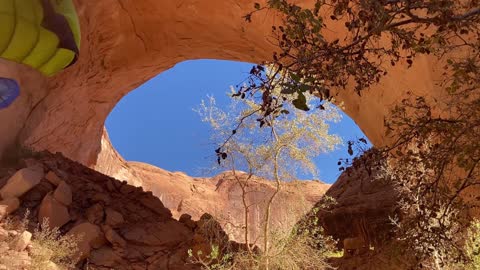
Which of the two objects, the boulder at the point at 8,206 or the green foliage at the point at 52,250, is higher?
the boulder at the point at 8,206

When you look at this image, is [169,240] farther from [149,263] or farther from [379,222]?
[379,222]

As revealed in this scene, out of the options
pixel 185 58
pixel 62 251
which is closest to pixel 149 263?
pixel 62 251

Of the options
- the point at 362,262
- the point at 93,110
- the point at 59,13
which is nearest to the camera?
the point at 59,13

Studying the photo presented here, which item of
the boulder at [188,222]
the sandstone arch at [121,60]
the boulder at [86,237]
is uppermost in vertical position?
the sandstone arch at [121,60]

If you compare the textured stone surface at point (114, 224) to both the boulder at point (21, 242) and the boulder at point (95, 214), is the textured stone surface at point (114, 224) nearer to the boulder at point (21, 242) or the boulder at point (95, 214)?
the boulder at point (95, 214)

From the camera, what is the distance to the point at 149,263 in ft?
25.9

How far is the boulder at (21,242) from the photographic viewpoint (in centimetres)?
661

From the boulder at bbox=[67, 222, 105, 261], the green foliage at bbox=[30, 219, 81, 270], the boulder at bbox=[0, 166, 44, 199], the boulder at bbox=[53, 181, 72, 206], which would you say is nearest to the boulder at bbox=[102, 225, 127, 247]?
the boulder at bbox=[67, 222, 105, 261]

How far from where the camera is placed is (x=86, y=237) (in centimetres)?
775

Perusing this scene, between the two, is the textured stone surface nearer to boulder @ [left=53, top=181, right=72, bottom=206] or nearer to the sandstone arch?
boulder @ [left=53, top=181, right=72, bottom=206]

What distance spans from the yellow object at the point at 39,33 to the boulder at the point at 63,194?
8.07 m

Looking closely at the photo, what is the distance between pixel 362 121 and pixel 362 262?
2.96 meters

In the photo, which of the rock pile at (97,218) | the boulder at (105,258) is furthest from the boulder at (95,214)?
the boulder at (105,258)

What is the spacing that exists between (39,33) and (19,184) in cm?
823
